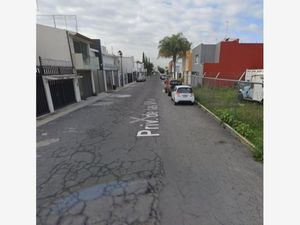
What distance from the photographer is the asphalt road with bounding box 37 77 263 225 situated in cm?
336

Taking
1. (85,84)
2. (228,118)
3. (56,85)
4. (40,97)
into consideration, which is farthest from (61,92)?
(228,118)

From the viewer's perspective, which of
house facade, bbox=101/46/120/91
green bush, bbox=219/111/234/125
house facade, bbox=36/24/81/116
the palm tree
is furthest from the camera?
the palm tree

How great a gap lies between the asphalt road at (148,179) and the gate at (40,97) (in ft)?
16.3

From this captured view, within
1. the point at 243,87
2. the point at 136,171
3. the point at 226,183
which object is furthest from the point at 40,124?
the point at 243,87

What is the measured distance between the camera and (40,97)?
1243 centimetres

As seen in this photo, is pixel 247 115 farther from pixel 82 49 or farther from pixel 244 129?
pixel 82 49

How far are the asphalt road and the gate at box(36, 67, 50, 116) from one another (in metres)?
4.98

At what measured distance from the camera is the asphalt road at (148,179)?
11.0 ft

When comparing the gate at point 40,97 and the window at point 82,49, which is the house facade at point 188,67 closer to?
the window at point 82,49

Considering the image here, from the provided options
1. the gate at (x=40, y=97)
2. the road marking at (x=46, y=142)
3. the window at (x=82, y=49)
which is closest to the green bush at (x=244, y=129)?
the road marking at (x=46, y=142)

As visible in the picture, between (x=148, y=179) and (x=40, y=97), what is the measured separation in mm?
10944

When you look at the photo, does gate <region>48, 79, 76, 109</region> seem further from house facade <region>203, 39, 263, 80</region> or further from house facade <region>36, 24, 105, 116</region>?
house facade <region>203, 39, 263, 80</region>

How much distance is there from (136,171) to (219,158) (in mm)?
2435

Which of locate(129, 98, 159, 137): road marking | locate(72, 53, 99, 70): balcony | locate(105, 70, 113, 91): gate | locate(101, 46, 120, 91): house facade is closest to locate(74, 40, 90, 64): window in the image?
locate(72, 53, 99, 70): balcony
